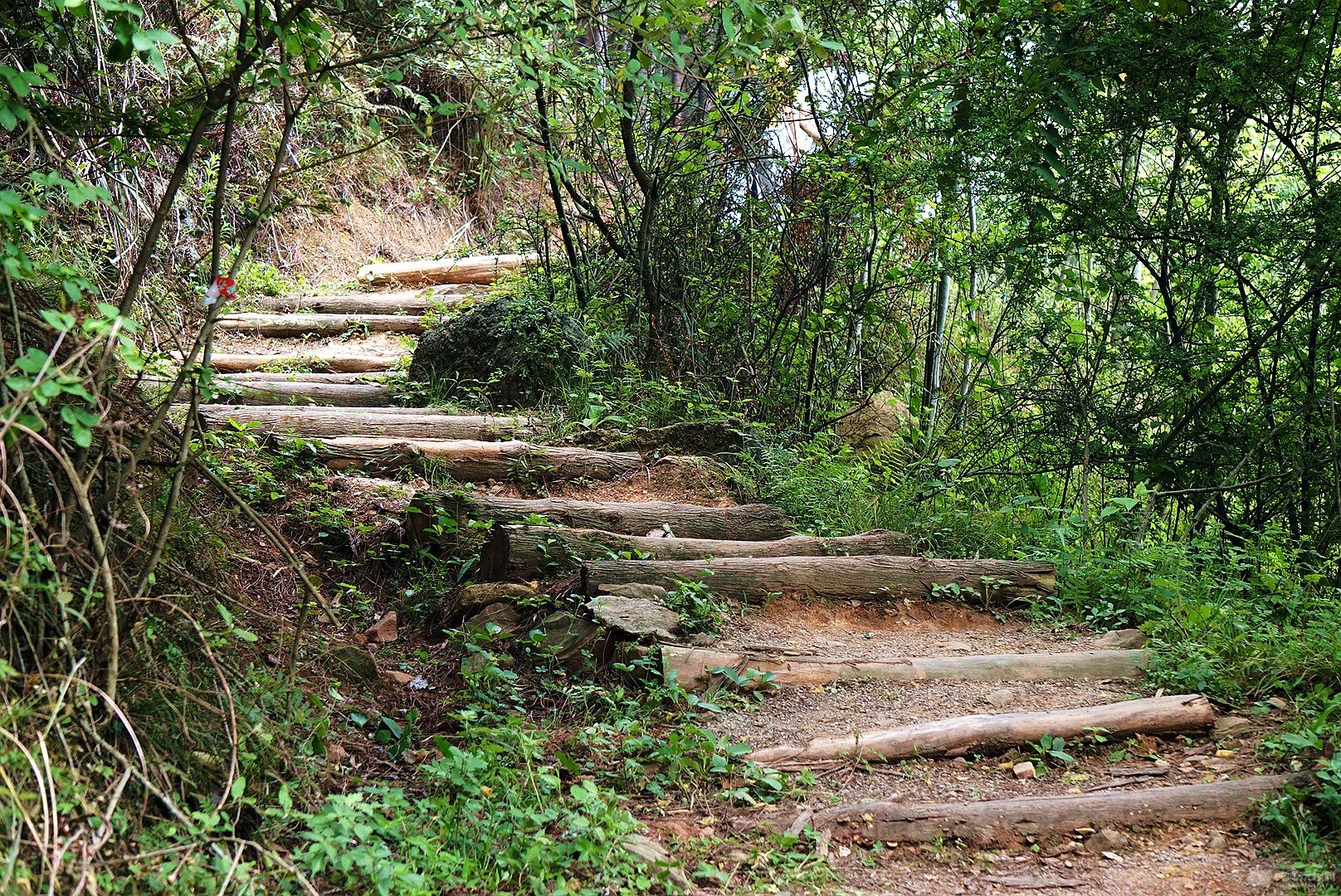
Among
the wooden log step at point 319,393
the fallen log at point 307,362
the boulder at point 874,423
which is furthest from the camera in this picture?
the boulder at point 874,423

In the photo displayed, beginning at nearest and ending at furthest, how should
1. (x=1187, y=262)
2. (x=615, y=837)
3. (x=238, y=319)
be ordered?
1. (x=615, y=837)
2. (x=1187, y=262)
3. (x=238, y=319)

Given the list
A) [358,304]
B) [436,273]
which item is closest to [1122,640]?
[358,304]

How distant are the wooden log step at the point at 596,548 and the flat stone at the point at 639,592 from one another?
0.29m

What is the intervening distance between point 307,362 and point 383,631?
12.4ft

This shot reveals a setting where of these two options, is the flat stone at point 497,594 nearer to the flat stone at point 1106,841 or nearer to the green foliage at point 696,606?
the green foliage at point 696,606

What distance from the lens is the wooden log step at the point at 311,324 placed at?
319 inches

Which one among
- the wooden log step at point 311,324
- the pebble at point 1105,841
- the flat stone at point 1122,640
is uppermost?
the wooden log step at point 311,324

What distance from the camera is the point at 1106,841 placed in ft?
9.43

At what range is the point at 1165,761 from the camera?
130 inches

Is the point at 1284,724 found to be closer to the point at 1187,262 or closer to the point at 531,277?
the point at 1187,262

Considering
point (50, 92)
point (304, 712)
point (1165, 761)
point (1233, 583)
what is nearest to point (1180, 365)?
point (1233, 583)

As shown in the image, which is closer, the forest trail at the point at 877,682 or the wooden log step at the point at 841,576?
the forest trail at the point at 877,682

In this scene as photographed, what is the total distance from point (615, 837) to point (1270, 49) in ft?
15.2

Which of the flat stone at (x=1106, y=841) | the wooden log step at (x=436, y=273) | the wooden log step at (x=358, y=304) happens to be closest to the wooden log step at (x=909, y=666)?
the flat stone at (x=1106, y=841)
